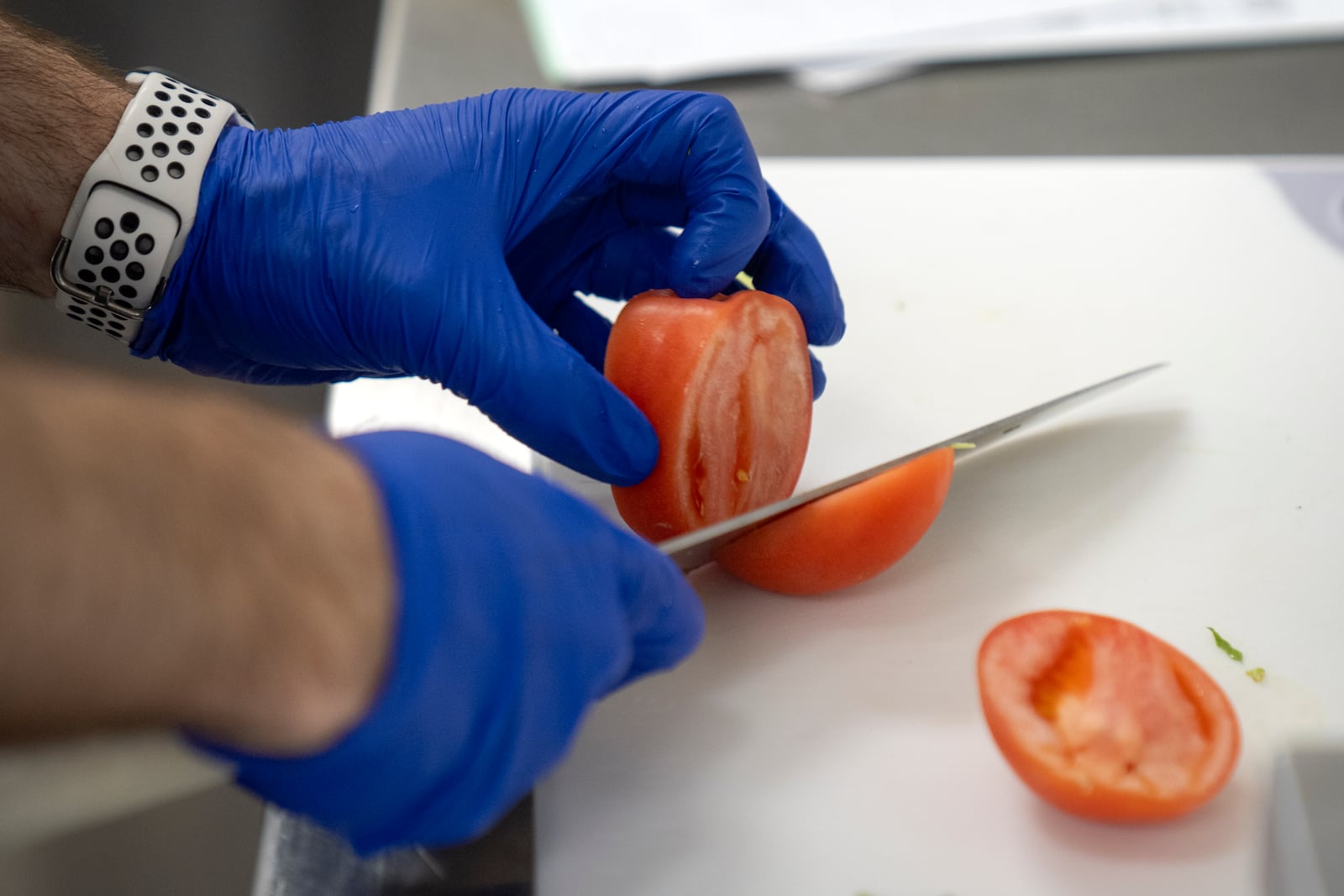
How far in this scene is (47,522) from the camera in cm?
55

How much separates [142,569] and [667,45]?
1.70m

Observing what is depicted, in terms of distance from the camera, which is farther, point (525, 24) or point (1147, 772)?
point (525, 24)

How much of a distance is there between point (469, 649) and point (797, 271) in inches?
26.9

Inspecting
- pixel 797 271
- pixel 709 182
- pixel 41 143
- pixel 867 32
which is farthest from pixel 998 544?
pixel 867 32

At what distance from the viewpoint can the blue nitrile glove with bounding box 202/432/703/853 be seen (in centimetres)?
68

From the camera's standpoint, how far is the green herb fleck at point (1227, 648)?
3.47 ft

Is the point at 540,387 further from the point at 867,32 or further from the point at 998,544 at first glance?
the point at 867,32

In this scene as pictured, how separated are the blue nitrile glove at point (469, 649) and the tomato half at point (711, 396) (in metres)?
0.20

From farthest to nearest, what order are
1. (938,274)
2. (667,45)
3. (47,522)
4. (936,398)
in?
(667,45) → (938,274) → (936,398) → (47,522)

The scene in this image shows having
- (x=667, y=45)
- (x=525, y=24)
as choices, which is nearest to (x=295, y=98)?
(x=525, y=24)

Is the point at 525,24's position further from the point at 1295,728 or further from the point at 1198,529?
the point at 1295,728

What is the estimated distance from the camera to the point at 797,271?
48.3 inches

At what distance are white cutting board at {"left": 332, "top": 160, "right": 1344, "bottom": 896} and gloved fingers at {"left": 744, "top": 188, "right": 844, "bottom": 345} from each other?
0.42 ft

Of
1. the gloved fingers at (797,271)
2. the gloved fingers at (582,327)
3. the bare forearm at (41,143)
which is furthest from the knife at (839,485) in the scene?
the bare forearm at (41,143)
